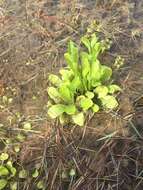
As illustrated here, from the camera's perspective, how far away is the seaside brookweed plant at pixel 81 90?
2.62 m

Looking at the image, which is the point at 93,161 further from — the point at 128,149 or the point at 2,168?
the point at 2,168

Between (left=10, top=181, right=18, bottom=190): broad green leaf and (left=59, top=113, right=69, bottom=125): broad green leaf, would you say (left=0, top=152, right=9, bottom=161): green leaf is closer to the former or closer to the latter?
(left=10, top=181, right=18, bottom=190): broad green leaf

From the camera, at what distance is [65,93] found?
8.62 feet

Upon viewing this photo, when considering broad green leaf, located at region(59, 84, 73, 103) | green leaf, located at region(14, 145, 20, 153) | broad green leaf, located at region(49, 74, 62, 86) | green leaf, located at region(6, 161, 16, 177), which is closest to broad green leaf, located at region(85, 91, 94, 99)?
broad green leaf, located at region(59, 84, 73, 103)

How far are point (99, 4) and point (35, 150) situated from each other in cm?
159

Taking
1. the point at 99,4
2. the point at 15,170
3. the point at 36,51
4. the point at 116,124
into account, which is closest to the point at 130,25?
the point at 99,4

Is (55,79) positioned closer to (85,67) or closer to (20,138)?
(85,67)

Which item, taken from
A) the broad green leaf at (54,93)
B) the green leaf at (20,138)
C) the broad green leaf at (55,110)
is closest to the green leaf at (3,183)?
the green leaf at (20,138)

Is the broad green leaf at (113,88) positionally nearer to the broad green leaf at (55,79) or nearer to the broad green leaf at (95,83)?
the broad green leaf at (95,83)

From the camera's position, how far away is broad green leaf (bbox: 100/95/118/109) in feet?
8.73

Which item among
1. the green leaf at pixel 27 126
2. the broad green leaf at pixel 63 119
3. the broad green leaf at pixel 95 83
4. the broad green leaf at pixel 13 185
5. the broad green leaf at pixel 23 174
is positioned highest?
the broad green leaf at pixel 95 83

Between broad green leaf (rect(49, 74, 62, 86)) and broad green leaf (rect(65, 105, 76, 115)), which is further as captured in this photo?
broad green leaf (rect(49, 74, 62, 86))

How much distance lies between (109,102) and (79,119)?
24 centimetres

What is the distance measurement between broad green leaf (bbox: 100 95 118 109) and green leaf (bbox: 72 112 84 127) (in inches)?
7.3
